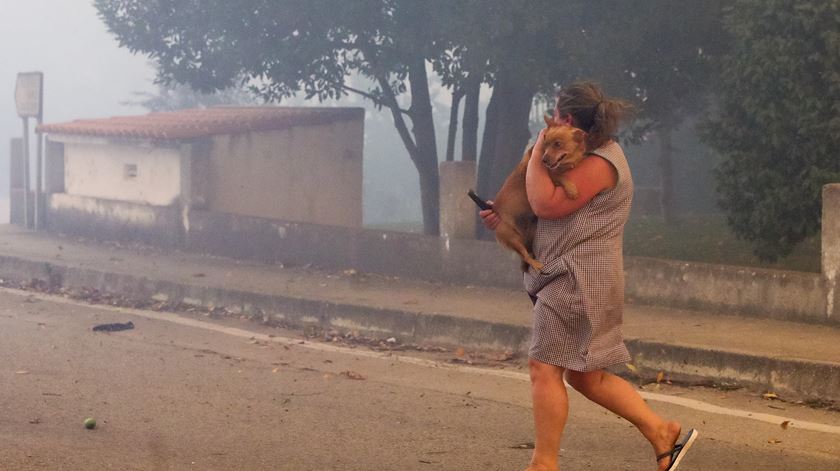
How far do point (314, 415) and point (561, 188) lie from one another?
2.59 m

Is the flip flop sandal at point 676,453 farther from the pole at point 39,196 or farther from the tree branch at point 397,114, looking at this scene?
the pole at point 39,196

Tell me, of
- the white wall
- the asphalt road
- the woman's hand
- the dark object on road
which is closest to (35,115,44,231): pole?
the white wall

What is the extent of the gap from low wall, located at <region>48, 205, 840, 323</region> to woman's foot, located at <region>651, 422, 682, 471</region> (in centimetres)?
462

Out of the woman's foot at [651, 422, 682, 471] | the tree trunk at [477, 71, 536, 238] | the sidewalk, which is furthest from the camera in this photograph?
the tree trunk at [477, 71, 536, 238]

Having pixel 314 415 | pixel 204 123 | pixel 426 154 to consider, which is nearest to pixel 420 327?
pixel 314 415

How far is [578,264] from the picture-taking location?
4652mm

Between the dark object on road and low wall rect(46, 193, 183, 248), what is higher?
low wall rect(46, 193, 183, 248)

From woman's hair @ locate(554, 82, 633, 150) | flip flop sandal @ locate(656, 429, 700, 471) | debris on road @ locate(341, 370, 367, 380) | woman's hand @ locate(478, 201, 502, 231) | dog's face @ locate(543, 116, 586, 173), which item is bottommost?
debris on road @ locate(341, 370, 367, 380)

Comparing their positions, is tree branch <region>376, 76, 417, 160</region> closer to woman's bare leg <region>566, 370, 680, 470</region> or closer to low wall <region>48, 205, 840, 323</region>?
low wall <region>48, 205, 840, 323</region>

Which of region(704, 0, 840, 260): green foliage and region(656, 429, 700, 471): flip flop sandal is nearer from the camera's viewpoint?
region(656, 429, 700, 471): flip flop sandal

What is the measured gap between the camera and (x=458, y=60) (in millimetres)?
14875

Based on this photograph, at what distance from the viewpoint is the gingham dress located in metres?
4.65

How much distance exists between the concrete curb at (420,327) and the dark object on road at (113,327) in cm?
135

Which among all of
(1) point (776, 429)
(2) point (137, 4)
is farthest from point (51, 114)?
(1) point (776, 429)
